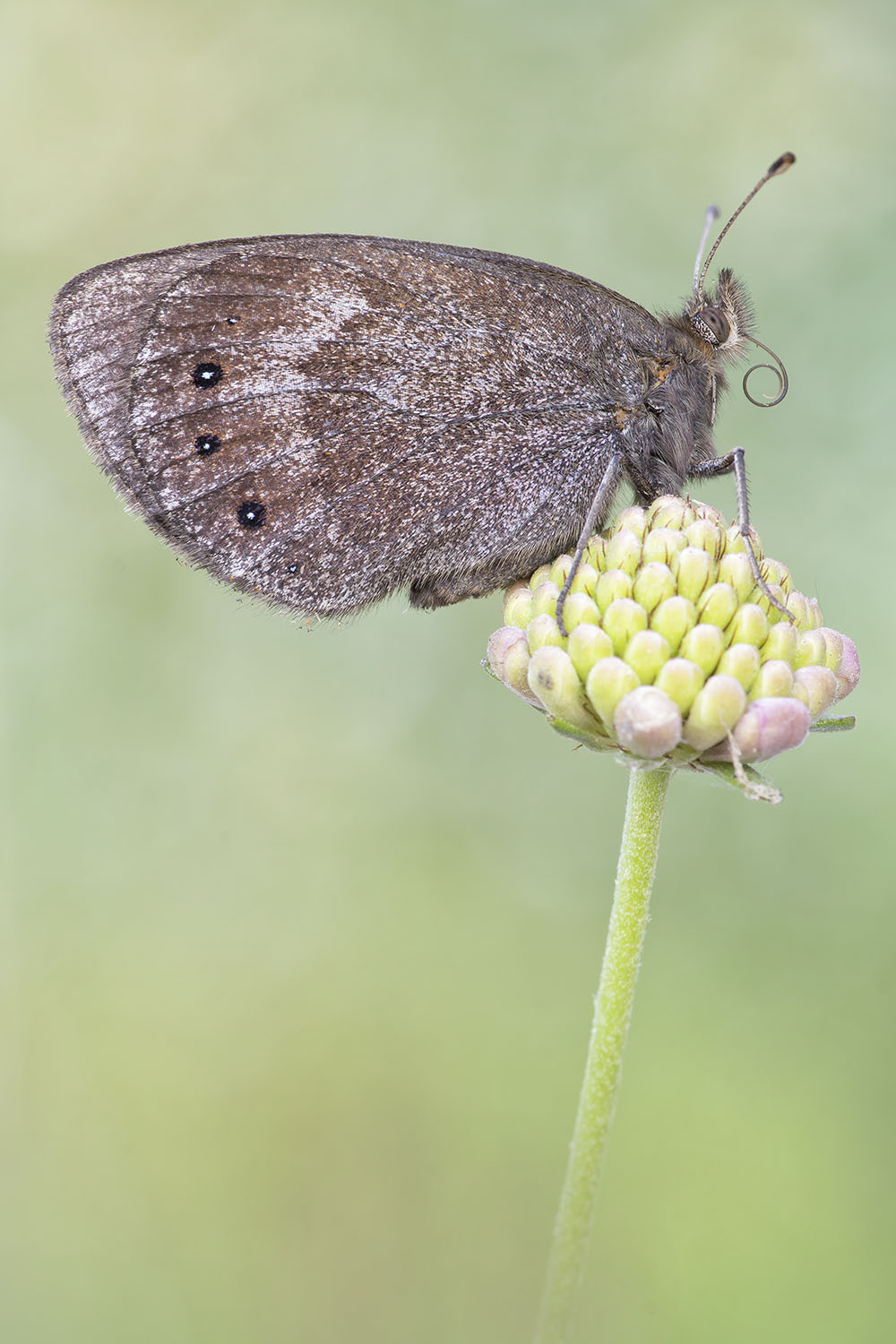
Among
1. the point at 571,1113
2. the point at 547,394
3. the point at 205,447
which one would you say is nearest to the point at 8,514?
the point at 205,447

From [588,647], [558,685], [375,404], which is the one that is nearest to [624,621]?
[588,647]

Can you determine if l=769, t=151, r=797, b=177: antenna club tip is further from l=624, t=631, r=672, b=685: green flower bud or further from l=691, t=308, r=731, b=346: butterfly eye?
l=624, t=631, r=672, b=685: green flower bud

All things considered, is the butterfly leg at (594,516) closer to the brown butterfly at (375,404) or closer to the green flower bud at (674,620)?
the brown butterfly at (375,404)

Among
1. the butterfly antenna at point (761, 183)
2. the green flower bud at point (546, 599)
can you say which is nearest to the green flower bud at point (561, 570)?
the green flower bud at point (546, 599)

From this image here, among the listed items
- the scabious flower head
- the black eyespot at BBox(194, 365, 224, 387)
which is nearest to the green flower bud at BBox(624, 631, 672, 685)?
the scabious flower head

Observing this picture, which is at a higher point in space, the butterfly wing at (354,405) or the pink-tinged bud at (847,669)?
the butterfly wing at (354,405)

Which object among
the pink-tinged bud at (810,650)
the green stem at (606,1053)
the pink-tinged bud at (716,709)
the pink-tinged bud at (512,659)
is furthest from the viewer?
the pink-tinged bud at (512,659)
